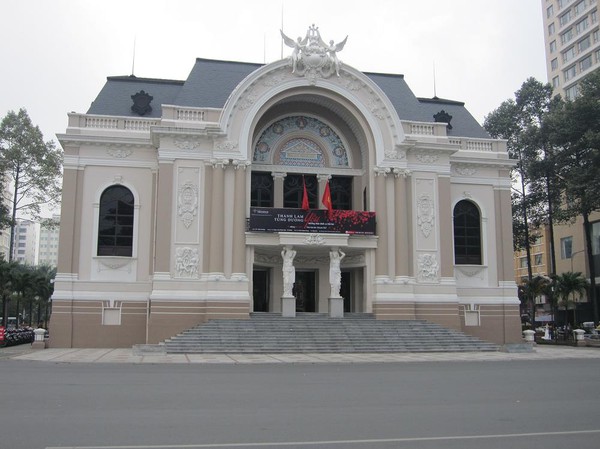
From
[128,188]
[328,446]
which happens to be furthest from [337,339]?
[328,446]

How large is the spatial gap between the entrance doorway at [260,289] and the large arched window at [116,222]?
7.32 m

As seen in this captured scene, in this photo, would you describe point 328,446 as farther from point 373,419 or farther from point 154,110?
point 154,110

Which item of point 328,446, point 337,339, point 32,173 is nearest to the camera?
point 328,446

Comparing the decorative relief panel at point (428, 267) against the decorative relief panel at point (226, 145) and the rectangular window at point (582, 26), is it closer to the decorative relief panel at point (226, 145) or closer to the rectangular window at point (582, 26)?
the decorative relief panel at point (226, 145)

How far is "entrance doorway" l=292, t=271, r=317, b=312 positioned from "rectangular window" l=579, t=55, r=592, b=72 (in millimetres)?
49365

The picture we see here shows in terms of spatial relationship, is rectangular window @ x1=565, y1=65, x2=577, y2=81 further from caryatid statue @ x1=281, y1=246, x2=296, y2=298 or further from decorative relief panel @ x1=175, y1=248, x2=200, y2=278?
decorative relief panel @ x1=175, y1=248, x2=200, y2=278

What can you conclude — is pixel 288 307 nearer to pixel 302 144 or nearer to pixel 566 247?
pixel 302 144

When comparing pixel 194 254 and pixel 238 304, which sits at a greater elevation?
pixel 194 254

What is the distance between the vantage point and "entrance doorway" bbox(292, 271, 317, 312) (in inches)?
1499

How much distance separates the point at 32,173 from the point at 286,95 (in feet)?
74.2

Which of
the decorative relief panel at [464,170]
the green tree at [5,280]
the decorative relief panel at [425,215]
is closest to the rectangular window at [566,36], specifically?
the decorative relief panel at [464,170]

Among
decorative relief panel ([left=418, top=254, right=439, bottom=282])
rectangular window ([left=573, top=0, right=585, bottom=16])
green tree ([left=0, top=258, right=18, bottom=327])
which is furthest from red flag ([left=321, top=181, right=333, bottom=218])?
rectangular window ([left=573, top=0, right=585, bottom=16])

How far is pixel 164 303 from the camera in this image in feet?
105

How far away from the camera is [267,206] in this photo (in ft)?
122
